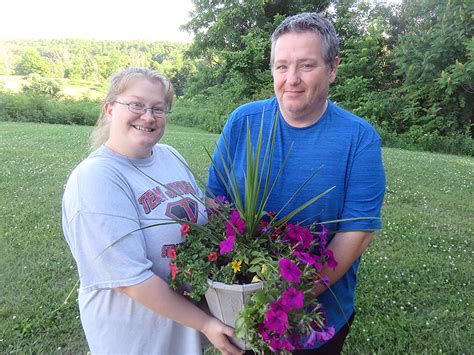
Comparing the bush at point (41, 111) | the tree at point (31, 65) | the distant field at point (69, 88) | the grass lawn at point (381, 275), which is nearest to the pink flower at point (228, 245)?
the grass lawn at point (381, 275)

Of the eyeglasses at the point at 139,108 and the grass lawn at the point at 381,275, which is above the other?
the eyeglasses at the point at 139,108

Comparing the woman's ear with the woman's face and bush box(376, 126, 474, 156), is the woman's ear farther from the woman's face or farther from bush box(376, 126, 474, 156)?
bush box(376, 126, 474, 156)

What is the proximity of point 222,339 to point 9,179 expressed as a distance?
22.5 feet

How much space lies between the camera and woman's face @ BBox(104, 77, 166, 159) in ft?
5.00

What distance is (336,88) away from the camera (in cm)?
1809

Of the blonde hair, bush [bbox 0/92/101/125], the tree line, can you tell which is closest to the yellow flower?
the blonde hair

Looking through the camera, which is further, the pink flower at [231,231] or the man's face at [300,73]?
the man's face at [300,73]

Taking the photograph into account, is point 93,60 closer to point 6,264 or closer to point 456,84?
point 456,84

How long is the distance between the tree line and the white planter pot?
14.4 m

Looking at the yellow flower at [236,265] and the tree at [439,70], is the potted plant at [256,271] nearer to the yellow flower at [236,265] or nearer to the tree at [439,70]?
the yellow flower at [236,265]

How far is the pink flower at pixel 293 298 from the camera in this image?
3.58 feet

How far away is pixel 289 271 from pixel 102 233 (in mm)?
629

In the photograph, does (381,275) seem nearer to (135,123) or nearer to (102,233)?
(135,123)

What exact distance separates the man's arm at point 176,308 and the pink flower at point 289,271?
0.38 m
